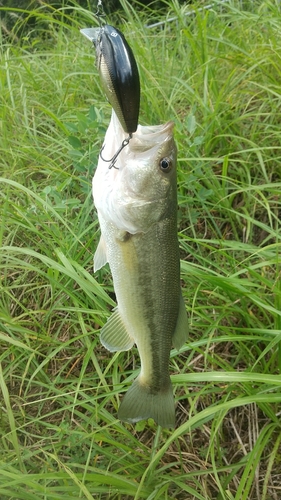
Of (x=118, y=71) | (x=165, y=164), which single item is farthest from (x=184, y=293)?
(x=118, y=71)

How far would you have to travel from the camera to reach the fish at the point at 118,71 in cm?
102

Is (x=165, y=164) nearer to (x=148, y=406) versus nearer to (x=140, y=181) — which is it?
(x=140, y=181)

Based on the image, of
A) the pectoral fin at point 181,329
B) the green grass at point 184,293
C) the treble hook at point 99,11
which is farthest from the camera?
the green grass at point 184,293

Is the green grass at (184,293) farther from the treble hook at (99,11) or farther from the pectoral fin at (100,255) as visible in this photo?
the treble hook at (99,11)

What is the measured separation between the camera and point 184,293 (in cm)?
212

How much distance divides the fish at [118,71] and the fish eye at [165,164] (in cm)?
26

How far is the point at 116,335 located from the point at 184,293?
29.0 inches

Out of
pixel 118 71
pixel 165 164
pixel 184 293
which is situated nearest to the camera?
pixel 118 71

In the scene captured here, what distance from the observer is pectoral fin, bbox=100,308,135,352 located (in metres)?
1.44

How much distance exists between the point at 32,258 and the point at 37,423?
0.88 metres

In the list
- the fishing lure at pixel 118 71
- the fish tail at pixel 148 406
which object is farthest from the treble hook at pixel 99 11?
the fish tail at pixel 148 406

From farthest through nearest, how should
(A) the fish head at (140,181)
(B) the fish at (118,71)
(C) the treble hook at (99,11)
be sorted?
(A) the fish head at (140,181), (C) the treble hook at (99,11), (B) the fish at (118,71)

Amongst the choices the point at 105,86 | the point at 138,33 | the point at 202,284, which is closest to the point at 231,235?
the point at 202,284

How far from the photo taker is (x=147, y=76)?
2982 mm
